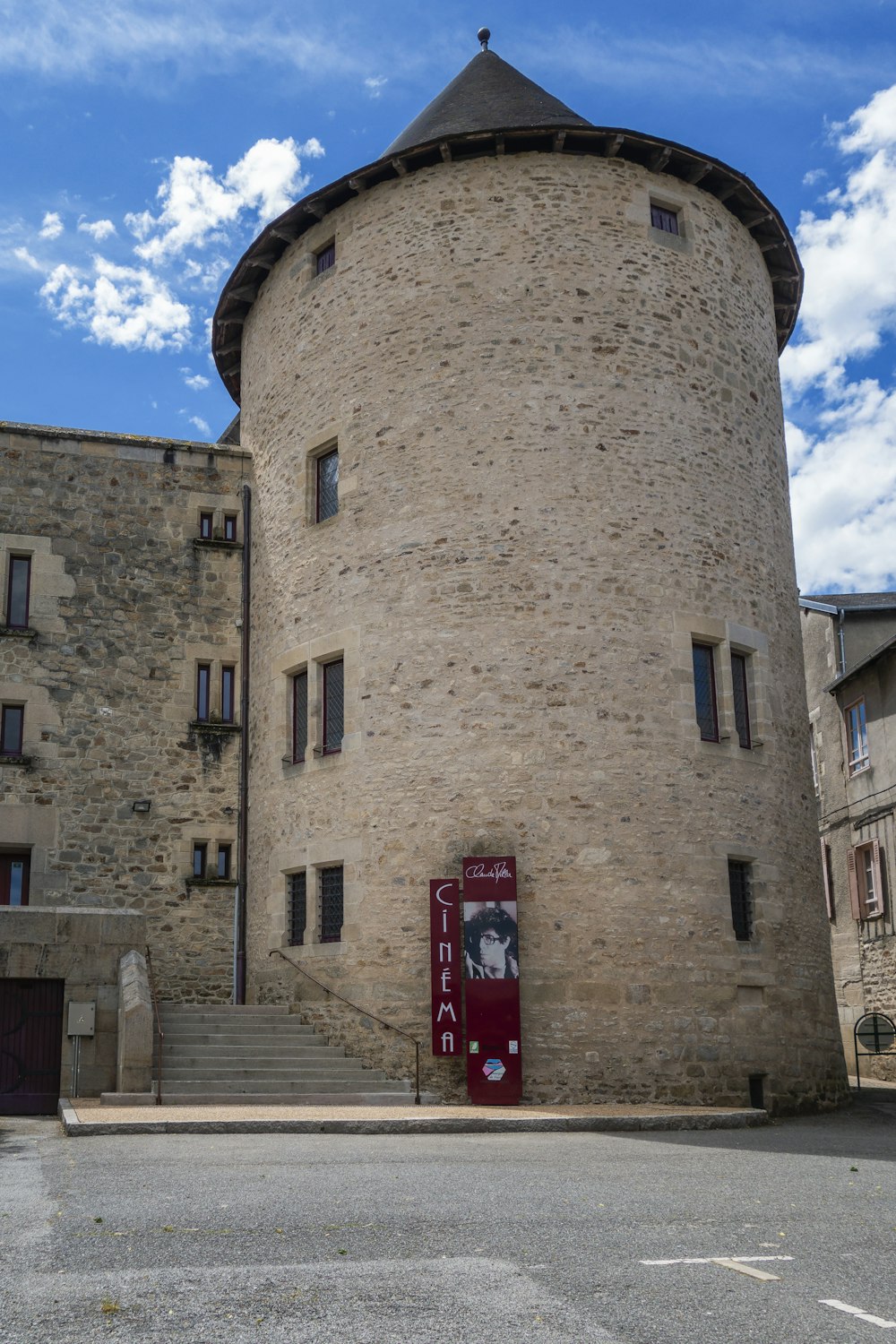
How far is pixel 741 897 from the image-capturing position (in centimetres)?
1535

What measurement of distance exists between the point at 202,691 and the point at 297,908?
11.9 ft

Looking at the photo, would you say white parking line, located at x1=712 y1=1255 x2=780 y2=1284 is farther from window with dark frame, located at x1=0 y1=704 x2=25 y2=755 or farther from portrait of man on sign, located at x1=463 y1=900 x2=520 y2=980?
window with dark frame, located at x1=0 y1=704 x2=25 y2=755

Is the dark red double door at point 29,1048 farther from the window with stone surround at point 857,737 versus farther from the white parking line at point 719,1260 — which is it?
the window with stone surround at point 857,737

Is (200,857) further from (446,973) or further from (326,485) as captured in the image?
(326,485)

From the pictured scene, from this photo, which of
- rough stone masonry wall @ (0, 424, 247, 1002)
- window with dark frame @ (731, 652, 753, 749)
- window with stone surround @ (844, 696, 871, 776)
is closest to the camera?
window with dark frame @ (731, 652, 753, 749)

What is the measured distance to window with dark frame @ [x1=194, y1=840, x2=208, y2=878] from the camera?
17.6 m

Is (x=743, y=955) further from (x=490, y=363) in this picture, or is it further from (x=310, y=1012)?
(x=490, y=363)

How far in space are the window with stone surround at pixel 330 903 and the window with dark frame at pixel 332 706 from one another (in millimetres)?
1490

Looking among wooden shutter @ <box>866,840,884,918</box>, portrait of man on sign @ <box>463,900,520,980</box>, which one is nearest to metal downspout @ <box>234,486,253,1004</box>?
portrait of man on sign @ <box>463,900,520,980</box>

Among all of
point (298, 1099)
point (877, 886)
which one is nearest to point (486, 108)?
point (298, 1099)

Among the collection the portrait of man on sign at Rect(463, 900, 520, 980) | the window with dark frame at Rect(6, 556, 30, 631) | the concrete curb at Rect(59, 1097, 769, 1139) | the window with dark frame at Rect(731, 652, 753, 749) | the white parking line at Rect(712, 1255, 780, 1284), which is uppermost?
the window with dark frame at Rect(6, 556, 30, 631)

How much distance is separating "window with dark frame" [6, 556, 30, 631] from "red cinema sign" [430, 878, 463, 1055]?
7.26 m

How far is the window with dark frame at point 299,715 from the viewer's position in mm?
17016

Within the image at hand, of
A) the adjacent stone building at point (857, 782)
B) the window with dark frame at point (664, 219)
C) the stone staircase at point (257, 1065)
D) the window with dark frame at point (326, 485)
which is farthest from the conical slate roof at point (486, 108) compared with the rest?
the stone staircase at point (257, 1065)
